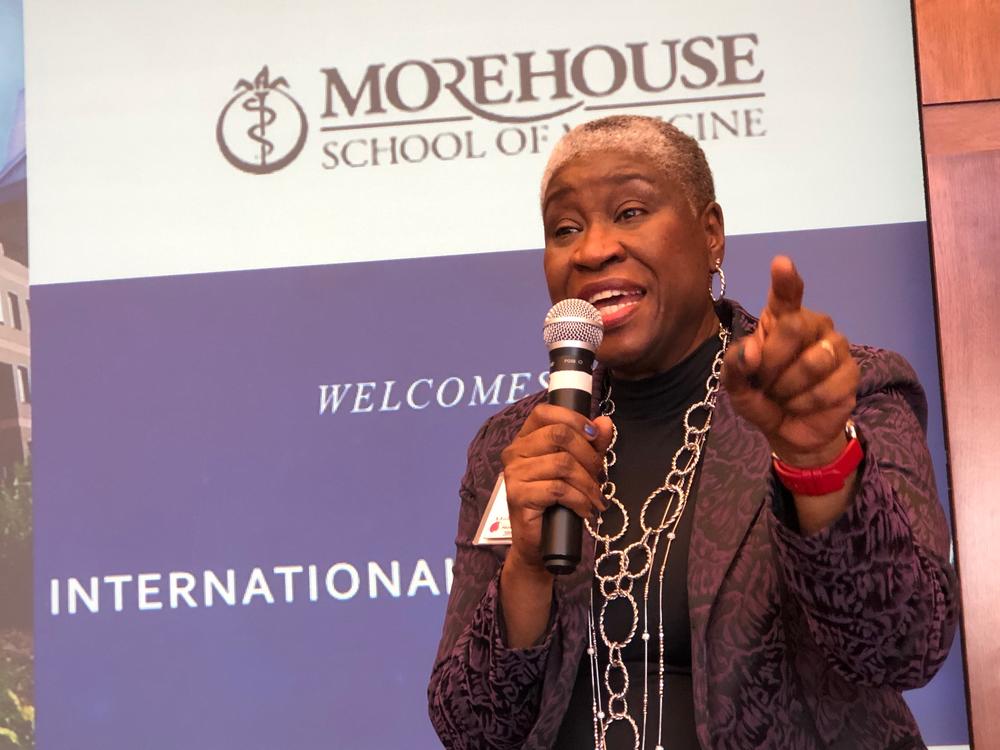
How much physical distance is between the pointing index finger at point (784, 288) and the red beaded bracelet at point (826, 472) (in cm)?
20

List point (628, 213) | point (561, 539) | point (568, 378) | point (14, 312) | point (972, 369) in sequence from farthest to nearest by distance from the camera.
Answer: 1. point (14, 312)
2. point (972, 369)
3. point (628, 213)
4. point (568, 378)
5. point (561, 539)

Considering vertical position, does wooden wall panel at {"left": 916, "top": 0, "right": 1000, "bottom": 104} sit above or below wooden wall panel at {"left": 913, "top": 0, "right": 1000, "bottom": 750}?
above

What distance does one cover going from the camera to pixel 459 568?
6.46 ft

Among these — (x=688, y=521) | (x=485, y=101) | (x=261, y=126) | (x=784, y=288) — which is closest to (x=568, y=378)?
(x=688, y=521)

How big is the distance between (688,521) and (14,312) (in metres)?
2.17

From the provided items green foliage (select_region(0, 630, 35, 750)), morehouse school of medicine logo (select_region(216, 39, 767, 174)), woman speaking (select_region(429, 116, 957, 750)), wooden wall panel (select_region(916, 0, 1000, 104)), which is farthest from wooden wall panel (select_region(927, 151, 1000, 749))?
green foliage (select_region(0, 630, 35, 750))

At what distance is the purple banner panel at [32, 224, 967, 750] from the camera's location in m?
3.19

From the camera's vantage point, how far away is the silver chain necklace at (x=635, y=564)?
1.78 m

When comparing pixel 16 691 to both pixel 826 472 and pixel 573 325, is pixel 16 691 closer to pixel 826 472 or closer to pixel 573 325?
pixel 573 325

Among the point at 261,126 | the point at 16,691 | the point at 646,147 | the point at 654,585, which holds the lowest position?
the point at 16,691

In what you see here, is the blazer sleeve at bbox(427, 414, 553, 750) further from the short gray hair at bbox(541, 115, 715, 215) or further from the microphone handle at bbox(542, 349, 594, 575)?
the short gray hair at bbox(541, 115, 715, 215)

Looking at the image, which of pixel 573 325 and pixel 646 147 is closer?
pixel 573 325

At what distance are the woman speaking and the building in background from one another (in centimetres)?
171

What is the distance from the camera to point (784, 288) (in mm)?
1218
